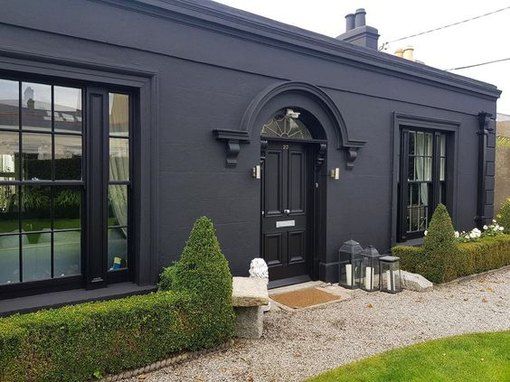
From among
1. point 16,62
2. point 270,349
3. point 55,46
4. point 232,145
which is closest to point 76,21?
point 55,46

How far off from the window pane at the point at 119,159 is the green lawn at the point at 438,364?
3.16 meters

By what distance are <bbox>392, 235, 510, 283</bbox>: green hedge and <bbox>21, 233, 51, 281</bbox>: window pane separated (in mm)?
5772

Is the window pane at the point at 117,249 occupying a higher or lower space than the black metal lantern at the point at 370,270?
higher

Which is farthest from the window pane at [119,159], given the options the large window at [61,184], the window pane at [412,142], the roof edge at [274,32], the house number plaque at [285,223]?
the window pane at [412,142]

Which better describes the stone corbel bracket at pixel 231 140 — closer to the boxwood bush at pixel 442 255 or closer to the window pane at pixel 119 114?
the window pane at pixel 119 114

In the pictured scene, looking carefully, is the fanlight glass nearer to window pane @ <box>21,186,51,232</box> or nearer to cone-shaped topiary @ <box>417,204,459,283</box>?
cone-shaped topiary @ <box>417,204,459,283</box>

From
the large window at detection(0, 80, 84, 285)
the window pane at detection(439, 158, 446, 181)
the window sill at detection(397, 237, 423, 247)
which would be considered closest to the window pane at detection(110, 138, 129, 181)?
the large window at detection(0, 80, 84, 285)

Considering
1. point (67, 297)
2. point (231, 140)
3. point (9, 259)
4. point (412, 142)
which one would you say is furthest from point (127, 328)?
point (412, 142)

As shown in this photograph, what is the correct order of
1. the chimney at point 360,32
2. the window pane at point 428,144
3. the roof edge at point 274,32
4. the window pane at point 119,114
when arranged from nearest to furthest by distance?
the window pane at point 119,114
the roof edge at point 274,32
the chimney at point 360,32
the window pane at point 428,144

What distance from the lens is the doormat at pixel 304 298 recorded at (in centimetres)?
587

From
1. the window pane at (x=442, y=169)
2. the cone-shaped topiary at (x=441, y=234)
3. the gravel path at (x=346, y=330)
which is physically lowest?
the gravel path at (x=346, y=330)

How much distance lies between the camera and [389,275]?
6.67 m

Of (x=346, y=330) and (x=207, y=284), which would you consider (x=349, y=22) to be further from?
(x=207, y=284)

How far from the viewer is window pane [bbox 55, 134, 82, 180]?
4555mm
